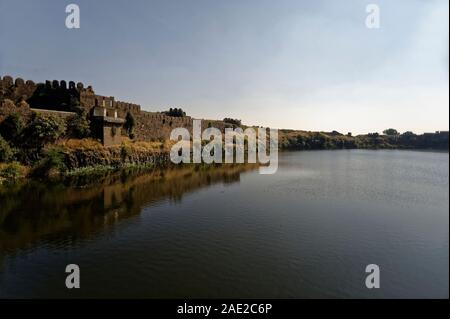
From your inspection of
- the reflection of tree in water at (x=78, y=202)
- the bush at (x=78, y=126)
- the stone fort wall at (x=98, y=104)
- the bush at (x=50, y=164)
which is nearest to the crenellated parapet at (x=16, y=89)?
the stone fort wall at (x=98, y=104)

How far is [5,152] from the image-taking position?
27.8 m

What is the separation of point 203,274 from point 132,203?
12.4 meters

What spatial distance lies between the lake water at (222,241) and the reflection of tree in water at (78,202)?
0.37 ft

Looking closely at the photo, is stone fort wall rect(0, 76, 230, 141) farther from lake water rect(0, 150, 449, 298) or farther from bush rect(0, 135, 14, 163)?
lake water rect(0, 150, 449, 298)

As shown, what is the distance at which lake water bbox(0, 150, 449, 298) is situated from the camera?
10.5m

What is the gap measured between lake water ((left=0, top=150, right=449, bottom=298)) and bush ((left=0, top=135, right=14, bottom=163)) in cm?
479

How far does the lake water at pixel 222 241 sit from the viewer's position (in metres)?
10.5

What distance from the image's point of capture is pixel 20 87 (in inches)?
1515

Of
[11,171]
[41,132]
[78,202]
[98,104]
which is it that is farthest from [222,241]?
[98,104]

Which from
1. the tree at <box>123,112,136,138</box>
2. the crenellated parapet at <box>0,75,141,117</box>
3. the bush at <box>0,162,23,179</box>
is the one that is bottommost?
the bush at <box>0,162,23,179</box>

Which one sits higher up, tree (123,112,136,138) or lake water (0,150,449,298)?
tree (123,112,136,138)

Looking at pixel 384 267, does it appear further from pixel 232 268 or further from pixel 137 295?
pixel 137 295

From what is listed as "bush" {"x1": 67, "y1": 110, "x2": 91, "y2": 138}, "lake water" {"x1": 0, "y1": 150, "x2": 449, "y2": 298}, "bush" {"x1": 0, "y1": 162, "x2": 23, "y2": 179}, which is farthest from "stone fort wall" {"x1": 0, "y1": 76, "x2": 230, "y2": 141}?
"lake water" {"x1": 0, "y1": 150, "x2": 449, "y2": 298}
